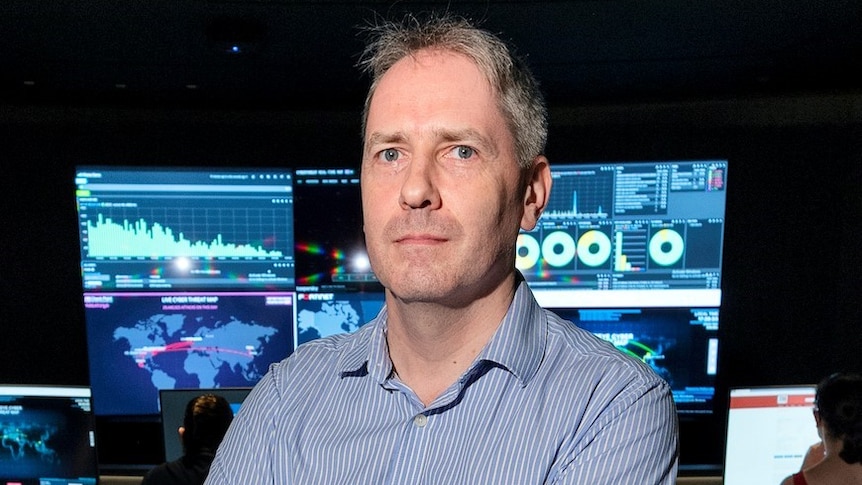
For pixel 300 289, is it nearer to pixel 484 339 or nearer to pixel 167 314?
pixel 167 314

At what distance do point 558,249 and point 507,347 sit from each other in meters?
2.12

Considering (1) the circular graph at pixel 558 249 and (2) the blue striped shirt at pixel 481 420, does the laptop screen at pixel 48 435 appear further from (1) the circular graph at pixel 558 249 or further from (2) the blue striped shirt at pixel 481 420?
(1) the circular graph at pixel 558 249

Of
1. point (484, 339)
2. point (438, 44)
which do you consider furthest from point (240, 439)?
point (438, 44)

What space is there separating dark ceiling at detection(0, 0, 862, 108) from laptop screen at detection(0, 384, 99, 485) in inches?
45.6

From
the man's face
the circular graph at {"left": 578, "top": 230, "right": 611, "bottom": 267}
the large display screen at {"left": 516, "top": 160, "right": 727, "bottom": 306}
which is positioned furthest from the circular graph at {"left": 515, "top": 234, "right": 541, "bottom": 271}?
the man's face

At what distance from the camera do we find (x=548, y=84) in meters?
2.92

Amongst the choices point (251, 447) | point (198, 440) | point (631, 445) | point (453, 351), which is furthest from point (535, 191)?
point (198, 440)

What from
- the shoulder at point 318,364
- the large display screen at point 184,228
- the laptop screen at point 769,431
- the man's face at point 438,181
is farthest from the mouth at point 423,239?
the large display screen at point 184,228

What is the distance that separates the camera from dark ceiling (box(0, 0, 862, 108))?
1934mm

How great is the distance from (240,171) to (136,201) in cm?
48

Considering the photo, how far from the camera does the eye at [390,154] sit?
1.13 m

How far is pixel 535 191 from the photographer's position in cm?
126

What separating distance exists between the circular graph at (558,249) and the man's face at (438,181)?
2.07m

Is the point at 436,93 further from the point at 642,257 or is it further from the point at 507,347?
the point at 642,257
